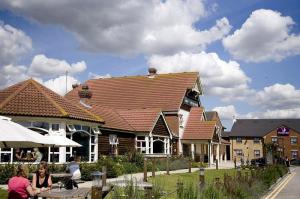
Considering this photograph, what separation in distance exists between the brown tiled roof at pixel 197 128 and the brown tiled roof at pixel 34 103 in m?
19.7

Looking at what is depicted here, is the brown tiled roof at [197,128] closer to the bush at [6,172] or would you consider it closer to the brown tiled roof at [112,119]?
the brown tiled roof at [112,119]

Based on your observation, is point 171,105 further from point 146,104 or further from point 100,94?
point 100,94

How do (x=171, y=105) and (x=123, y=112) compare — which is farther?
(x=171, y=105)

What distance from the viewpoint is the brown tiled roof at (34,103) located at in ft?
76.4

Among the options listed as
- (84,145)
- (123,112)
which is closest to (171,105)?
(123,112)

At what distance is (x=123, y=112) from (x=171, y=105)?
6.38 metres

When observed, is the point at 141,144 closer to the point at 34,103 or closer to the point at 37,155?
the point at 34,103

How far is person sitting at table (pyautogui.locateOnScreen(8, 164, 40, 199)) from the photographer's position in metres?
9.80

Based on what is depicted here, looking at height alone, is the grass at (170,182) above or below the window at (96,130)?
below

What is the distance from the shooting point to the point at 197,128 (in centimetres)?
4581

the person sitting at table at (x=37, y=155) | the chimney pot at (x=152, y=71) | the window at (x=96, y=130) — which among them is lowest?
the person sitting at table at (x=37, y=155)

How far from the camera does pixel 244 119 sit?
8988 centimetres

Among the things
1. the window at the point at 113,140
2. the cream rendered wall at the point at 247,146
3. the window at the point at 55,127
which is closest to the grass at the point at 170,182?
the window at the point at 55,127

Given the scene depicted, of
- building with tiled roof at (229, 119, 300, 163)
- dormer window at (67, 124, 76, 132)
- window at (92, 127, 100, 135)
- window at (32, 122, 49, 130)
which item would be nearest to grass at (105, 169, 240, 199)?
dormer window at (67, 124, 76, 132)
